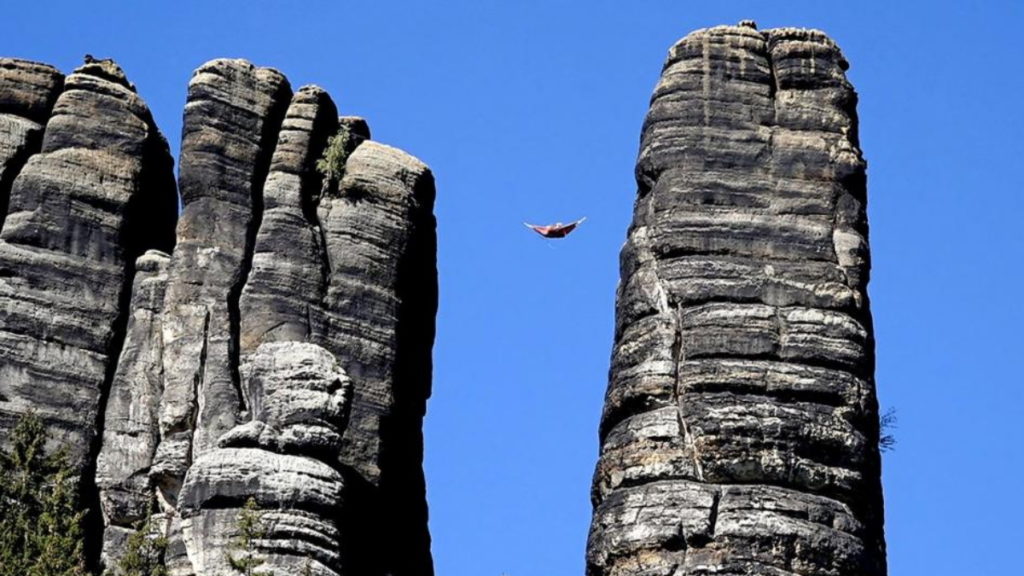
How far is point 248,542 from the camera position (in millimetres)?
51719

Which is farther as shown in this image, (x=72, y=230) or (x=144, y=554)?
(x=72, y=230)

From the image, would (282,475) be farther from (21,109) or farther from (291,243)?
(21,109)

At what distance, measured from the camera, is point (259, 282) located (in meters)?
58.4

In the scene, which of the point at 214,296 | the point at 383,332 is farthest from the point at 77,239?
the point at 383,332

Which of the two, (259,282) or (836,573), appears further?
(259,282)

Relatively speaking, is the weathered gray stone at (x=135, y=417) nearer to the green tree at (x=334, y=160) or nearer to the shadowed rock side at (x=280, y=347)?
the shadowed rock side at (x=280, y=347)

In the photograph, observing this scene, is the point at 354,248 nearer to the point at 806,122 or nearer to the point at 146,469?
the point at 146,469

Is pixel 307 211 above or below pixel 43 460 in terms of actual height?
above

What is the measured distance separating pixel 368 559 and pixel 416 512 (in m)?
2.32

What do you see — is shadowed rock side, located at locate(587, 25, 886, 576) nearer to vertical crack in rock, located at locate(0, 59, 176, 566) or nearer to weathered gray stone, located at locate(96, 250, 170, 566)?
weathered gray stone, located at locate(96, 250, 170, 566)

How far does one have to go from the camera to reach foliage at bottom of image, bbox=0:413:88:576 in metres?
52.5

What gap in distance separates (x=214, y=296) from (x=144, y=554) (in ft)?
17.3

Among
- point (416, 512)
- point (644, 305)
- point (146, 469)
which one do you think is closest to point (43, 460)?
point (146, 469)

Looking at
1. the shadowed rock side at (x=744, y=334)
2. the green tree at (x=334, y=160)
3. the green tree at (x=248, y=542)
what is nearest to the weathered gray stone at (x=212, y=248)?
the green tree at (x=334, y=160)
